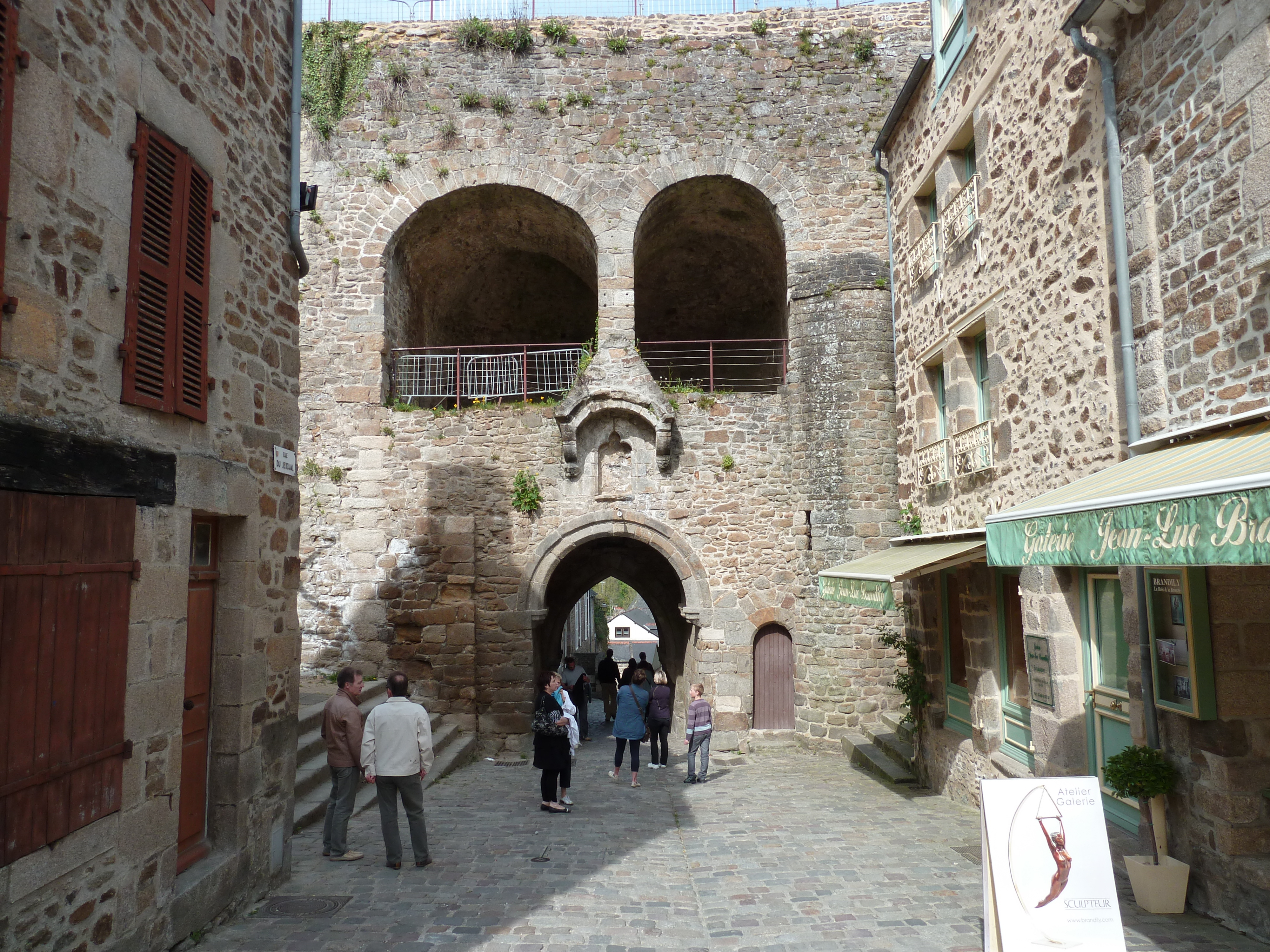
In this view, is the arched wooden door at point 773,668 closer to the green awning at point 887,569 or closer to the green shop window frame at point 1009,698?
the green awning at point 887,569

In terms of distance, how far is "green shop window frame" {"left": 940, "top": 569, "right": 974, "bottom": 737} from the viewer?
8664mm

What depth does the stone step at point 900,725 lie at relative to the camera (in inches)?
392

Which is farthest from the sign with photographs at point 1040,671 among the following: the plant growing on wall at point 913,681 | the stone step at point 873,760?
the stone step at point 873,760

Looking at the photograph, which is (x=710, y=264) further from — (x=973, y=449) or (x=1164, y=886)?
(x=1164, y=886)

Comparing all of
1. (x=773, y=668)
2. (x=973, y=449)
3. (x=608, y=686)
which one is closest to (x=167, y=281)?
(x=973, y=449)

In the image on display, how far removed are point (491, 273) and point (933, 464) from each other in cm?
943

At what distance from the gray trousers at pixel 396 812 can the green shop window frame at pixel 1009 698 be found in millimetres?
4830

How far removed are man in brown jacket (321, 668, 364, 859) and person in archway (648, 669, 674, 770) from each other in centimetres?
441

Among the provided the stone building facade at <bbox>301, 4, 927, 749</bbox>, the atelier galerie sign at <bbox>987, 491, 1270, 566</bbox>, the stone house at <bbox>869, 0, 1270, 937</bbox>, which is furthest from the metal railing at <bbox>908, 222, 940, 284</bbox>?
the atelier galerie sign at <bbox>987, 491, 1270, 566</bbox>

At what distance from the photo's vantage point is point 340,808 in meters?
6.30

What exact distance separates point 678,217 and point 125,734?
462 inches

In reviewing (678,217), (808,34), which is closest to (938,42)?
(808,34)

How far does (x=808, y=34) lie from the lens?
12.9m

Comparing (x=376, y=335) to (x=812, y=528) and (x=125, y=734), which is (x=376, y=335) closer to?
(x=812, y=528)
